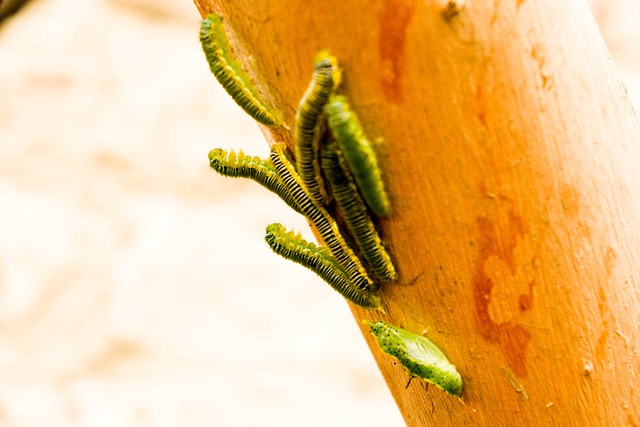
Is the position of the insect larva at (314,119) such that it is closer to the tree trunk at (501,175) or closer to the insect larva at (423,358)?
the tree trunk at (501,175)

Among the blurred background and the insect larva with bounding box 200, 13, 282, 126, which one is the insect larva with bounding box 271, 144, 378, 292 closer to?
the insect larva with bounding box 200, 13, 282, 126

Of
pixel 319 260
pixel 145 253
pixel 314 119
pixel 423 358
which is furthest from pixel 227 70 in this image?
pixel 145 253

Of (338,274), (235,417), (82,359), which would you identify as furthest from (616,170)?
(82,359)

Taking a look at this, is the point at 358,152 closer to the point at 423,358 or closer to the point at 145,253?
the point at 423,358

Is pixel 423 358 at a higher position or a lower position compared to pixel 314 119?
lower

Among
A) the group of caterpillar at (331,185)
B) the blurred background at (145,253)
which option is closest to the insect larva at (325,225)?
the group of caterpillar at (331,185)

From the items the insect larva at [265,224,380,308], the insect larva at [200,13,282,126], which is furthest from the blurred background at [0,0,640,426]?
the insect larva at [200,13,282,126]

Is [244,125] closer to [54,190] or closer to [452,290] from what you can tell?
[54,190]
